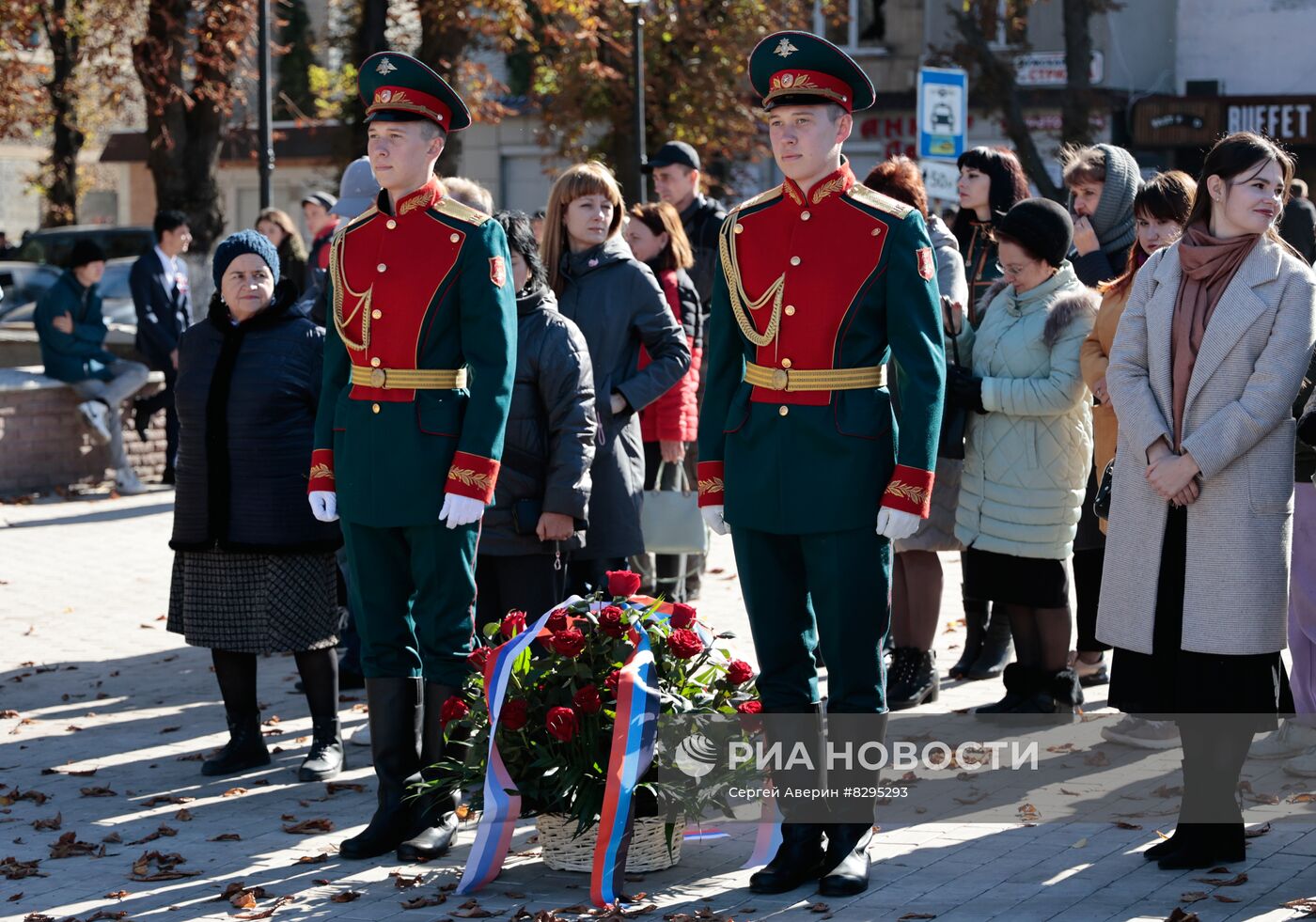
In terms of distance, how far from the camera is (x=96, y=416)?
14.5 metres

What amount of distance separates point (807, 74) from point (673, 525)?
3501mm

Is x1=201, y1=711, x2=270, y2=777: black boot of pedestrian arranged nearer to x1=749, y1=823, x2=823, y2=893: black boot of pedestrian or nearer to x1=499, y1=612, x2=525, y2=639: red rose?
x1=499, y1=612, x2=525, y2=639: red rose

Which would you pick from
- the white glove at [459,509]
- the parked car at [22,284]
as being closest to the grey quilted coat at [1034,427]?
the white glove at [459,509]

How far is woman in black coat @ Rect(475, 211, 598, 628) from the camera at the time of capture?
6473 mm

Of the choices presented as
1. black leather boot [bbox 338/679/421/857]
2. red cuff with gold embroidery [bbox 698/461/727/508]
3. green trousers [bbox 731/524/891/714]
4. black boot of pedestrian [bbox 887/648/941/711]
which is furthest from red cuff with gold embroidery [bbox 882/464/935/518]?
black boot of pedestrian [bbox 887/648/941/711]

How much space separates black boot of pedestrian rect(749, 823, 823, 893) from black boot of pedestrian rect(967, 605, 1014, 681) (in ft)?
9.75

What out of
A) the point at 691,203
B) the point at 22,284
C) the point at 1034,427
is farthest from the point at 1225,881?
the point at 22,284

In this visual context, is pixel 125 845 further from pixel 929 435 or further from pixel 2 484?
pixel 2 484

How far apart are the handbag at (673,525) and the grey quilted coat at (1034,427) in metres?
1.44

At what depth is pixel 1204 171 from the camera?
5414mm

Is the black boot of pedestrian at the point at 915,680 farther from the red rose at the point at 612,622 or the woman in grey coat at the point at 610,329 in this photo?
the red rose at the point at 612,622

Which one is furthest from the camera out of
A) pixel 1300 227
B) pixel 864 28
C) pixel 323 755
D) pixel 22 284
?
pixel 864 28

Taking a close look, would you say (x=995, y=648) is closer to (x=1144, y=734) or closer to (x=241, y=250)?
(x=1144, y=734)

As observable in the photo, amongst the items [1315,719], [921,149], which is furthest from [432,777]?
[921,149]
